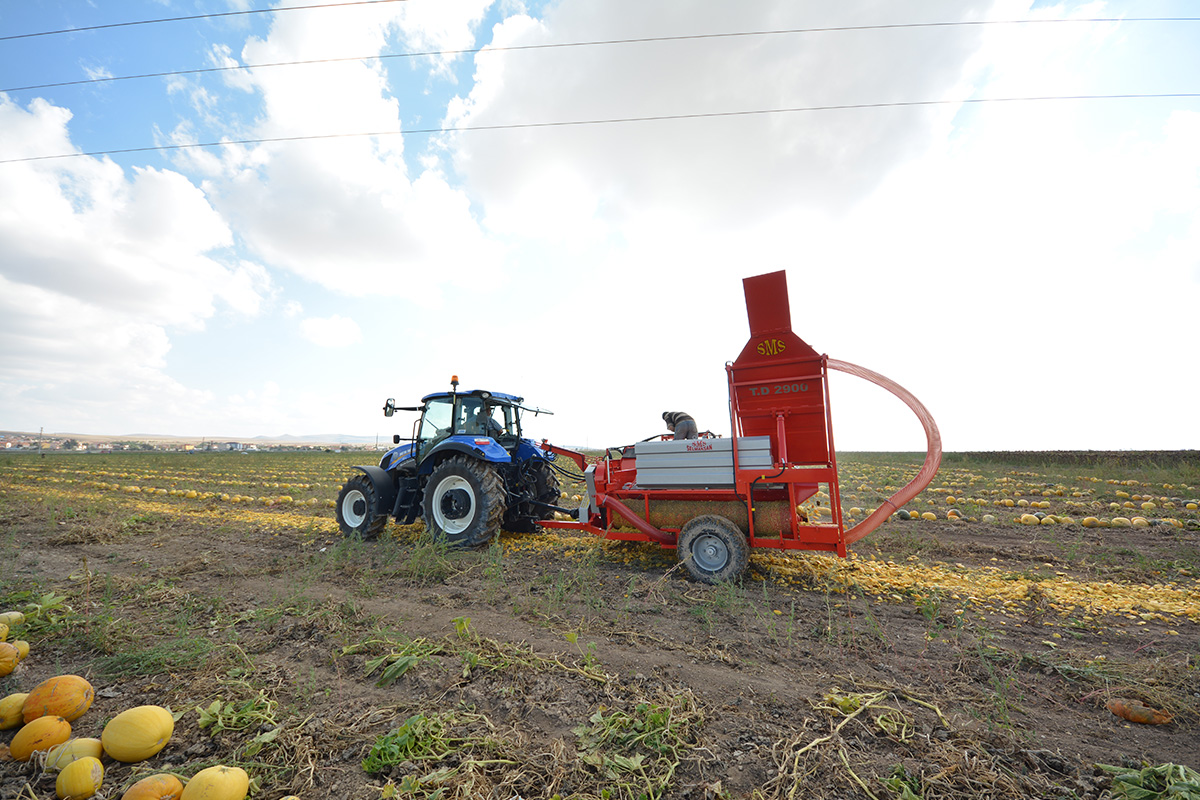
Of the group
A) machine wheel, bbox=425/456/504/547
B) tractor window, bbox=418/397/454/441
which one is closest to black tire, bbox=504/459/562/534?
machine wheel, bbox=425/456/504/547

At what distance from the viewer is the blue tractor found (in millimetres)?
6910

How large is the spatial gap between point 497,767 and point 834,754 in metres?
1.59

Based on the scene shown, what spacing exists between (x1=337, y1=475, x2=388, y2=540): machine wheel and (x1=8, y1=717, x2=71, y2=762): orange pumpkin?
507cm

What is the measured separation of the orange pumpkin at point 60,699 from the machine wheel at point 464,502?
4.00m

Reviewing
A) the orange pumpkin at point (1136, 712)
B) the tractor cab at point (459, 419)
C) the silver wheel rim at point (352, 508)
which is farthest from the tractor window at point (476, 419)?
the orange pumpkin at point (1136, 712)

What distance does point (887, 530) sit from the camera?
824 cm

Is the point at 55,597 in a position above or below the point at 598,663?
above

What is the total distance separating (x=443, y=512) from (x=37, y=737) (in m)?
4.98

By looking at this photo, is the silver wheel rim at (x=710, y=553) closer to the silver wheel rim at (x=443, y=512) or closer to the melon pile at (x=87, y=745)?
the silver wheel rim at (x=443, y=512)

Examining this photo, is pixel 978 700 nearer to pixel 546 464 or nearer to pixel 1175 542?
pixel 546 464

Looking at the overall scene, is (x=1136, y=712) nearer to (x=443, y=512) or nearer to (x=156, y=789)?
(x=156, y=789)

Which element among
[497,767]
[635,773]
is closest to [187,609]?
[497,767]

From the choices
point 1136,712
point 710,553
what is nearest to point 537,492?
→ point 710,553

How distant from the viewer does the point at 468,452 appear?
23.2ft
